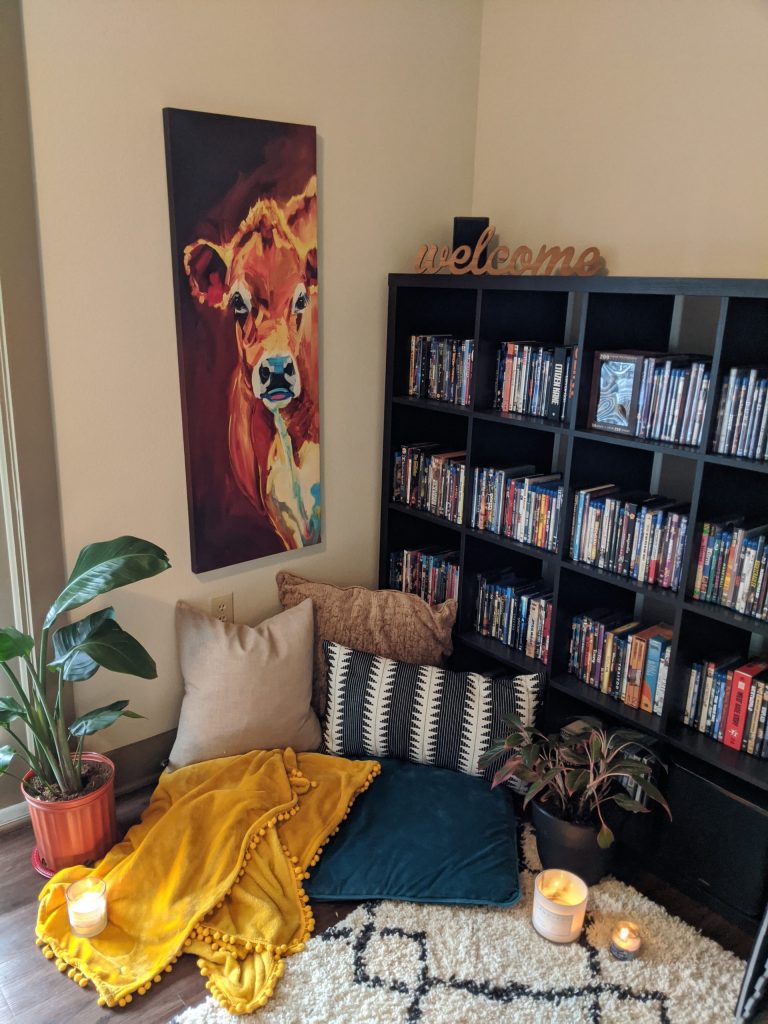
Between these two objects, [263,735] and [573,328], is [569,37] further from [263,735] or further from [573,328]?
[263,735]

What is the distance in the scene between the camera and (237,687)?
2.32 metres

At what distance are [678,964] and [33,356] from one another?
2.09 meters

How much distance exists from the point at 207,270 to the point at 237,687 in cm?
116

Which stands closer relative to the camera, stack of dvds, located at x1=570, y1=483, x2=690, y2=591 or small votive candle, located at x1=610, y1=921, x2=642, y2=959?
small votive candle, located at x1=610, y1=921, x2=642, y2=959

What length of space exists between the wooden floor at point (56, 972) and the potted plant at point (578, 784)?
0.26 m

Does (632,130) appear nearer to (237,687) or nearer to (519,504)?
(519,504)

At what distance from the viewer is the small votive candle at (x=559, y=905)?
1880 mm

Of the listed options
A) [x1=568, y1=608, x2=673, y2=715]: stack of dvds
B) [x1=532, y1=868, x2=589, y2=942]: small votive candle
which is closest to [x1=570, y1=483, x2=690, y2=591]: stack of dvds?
[x1=568, y1=608, x2=673, y2=715]: stack of dvds

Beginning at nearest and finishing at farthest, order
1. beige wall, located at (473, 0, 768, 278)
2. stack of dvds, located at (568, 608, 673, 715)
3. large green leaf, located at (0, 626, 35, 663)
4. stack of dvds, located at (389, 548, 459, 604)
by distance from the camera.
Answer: large green leaf, located at (0, 626, 35, 663) → beige wall, located at (473, 0, 768, 278) → stack of dvds, located at (568, 608, 673, 715) → stack of dvds, located at (389, 548, 459, 604)

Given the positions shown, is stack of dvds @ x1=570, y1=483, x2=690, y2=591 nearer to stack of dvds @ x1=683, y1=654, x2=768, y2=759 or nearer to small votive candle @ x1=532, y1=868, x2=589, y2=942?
stack of dvds @ x1=683, y1=654, x2=768, y2=759

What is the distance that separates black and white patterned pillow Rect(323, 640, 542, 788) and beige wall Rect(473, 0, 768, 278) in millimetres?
1283

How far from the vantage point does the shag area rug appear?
67.9 inches

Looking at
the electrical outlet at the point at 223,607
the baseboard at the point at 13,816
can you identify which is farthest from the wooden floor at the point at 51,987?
the electrical outlet at the point at 223,607

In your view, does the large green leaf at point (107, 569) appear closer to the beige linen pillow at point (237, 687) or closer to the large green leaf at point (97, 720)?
the large green leaf at point (97, 720)
